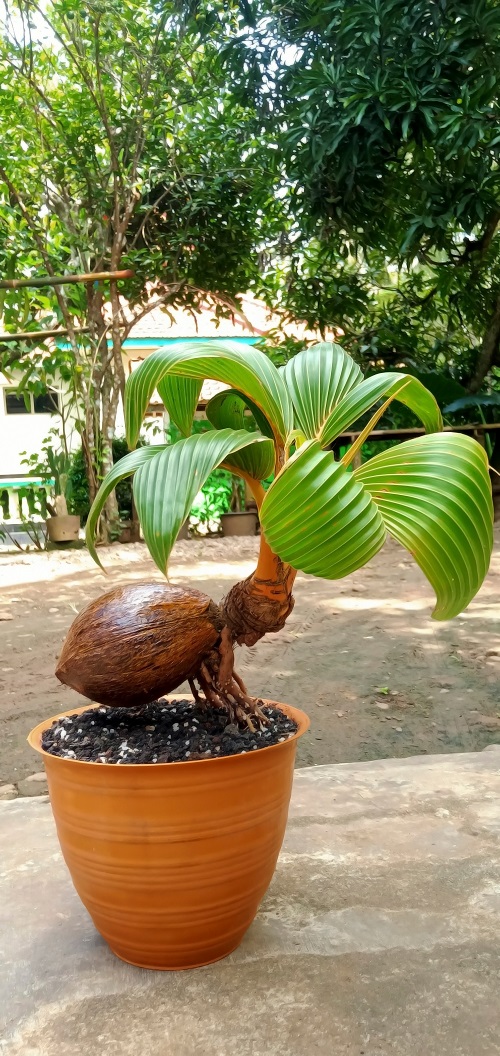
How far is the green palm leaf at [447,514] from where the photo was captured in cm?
99

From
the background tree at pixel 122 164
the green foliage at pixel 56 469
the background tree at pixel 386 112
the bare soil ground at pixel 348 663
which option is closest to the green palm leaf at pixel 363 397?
the bare soil ground at pixel 348 663

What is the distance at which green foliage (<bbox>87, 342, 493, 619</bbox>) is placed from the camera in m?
0.92

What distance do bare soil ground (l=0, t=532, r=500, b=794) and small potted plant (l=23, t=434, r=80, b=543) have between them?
151 cm

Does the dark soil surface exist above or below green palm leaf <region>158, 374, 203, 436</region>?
below

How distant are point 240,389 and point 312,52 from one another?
4.65 m

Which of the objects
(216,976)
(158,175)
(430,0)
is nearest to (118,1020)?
(216,976)

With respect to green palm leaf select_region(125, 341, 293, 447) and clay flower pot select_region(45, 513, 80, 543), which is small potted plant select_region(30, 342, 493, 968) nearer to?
green palm leaf select_region(125, 341, 293, 447)

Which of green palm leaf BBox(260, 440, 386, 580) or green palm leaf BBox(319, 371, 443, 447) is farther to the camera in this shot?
green palm leaf BBox(319, 371, 443, 447)

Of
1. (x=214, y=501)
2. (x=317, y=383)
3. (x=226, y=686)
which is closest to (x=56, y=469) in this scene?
(x=214, y=501)

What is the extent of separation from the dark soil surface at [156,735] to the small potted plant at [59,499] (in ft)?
20.4

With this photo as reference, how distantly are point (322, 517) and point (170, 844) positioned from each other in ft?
1.89

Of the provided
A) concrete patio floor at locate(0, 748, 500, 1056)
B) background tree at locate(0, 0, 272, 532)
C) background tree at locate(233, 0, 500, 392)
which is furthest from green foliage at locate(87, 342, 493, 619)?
background tree at locate(0, 0, 272, 532)

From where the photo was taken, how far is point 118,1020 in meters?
1.13

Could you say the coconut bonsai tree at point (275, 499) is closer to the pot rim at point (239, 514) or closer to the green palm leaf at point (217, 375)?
the green palm leaf at point (217, 375)
